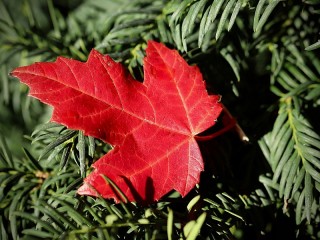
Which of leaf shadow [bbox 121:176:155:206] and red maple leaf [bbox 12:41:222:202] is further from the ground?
red maple leaf [bbox 12:41:222:202]

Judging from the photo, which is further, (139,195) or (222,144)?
(222,144)

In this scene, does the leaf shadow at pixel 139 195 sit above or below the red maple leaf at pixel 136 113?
below

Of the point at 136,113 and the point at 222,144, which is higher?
the point at 136,113

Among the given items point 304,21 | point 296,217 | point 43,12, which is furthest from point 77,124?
point 43,12

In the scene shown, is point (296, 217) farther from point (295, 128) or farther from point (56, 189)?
point (56, 189)
